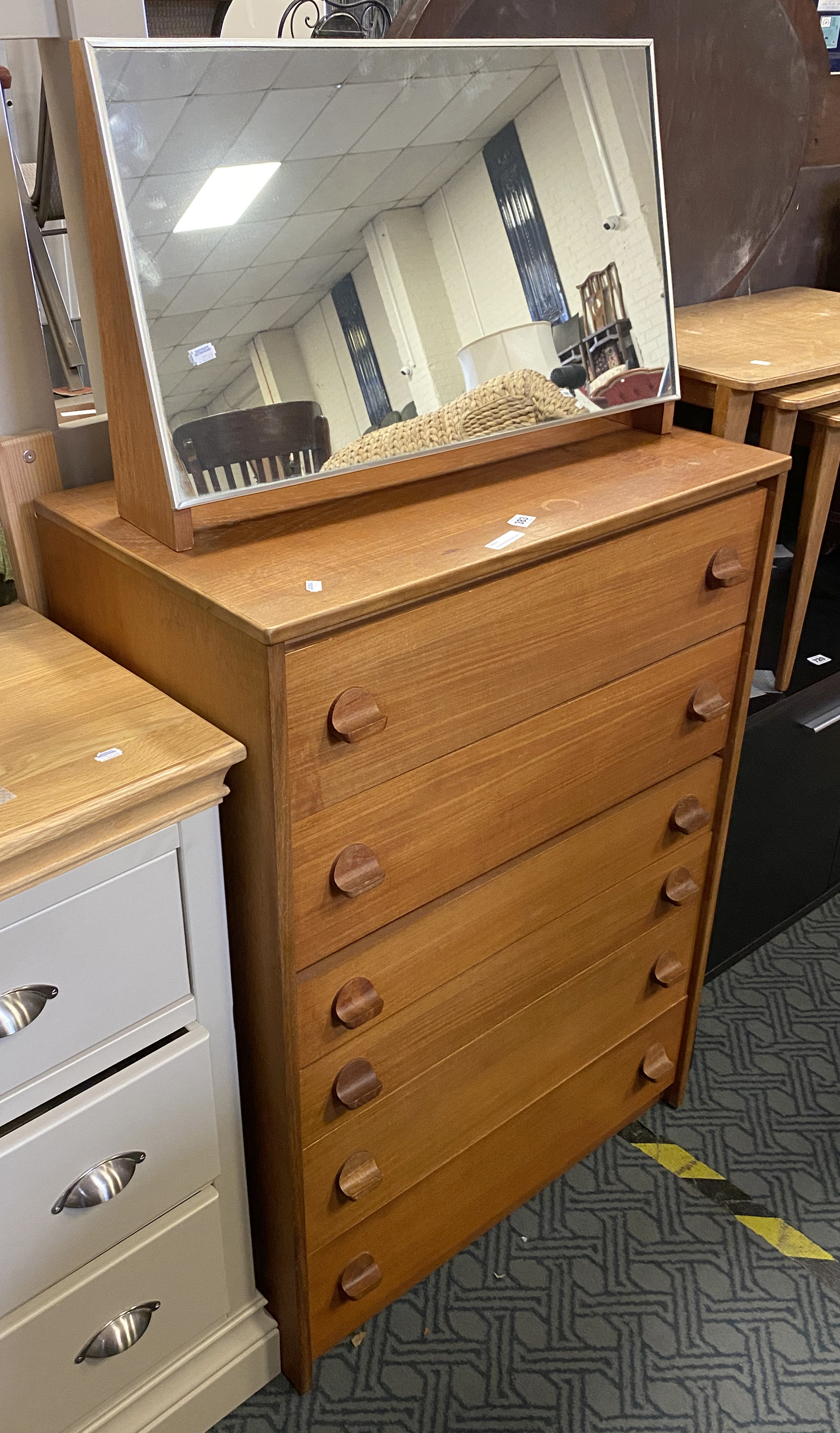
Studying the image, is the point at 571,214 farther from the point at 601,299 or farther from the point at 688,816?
the point at 688,816

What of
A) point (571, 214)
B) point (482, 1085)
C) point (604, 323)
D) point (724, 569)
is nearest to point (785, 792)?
point (724, 569)

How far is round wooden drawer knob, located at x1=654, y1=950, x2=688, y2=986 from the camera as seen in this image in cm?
160

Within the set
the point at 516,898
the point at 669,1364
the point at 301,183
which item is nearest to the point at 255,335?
the point at 301,183

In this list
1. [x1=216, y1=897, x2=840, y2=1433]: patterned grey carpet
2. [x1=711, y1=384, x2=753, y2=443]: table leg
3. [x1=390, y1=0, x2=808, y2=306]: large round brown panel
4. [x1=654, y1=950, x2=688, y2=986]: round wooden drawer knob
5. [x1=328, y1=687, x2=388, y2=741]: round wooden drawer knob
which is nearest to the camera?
[x1=328, y1=687, x2=388, y2=741]: round wooden drawer knob

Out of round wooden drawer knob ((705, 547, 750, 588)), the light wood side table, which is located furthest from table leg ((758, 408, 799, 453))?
round wooden drawer knob ((705, 547, 750, 588))

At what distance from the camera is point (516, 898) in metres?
1.31

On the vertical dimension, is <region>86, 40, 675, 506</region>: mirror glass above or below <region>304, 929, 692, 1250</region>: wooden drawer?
above

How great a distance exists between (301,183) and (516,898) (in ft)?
2.51

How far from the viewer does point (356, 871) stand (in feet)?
3.60

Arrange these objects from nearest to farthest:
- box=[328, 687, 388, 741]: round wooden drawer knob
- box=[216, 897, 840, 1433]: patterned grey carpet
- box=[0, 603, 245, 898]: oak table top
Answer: box=[0, 603, 245, 898]: oak table top < box=[328, 687, 388, 741]: round wooden drawer knob < box=[216, 897, 840, 1433]: patterned grey carpet

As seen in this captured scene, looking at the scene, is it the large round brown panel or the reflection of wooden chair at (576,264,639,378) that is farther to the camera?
the large round brown panel

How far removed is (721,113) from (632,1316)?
5.75 feet

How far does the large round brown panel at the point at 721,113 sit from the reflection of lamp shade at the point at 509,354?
60cm

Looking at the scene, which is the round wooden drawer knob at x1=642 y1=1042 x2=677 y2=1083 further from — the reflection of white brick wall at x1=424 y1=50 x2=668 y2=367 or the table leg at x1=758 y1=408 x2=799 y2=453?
the reflection of white brick wall at x1=424 y1=50 x2=668 y2=367
